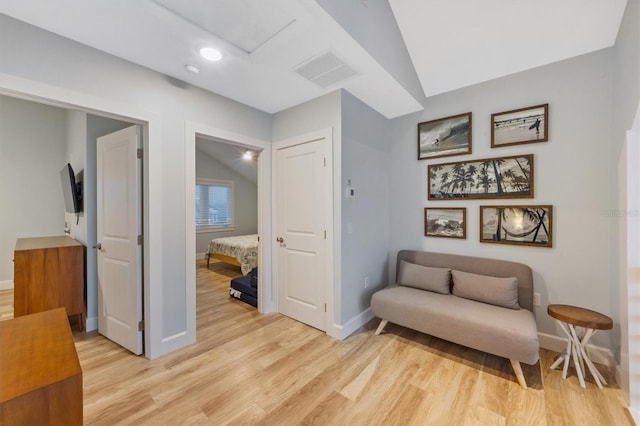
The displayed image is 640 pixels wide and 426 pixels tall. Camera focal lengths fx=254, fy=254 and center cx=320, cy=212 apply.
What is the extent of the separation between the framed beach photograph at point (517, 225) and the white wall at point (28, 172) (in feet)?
19.1

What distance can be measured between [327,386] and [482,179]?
2.38m

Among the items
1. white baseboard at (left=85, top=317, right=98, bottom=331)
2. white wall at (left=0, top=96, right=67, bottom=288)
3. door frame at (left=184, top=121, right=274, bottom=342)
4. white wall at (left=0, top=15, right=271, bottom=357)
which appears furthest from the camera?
white wall at (left=0, top=96, right=67, bottom=288)

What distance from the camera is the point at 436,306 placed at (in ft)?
7.34

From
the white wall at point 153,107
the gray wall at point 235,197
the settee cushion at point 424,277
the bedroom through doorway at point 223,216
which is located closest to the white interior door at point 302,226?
the white wall at point 153,107

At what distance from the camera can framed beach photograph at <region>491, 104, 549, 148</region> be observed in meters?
2.29

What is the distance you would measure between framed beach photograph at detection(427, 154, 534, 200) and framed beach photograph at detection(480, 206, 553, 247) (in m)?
0.14

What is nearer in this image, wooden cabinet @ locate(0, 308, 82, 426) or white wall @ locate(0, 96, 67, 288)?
wooden cabinet @ locate(0, 308, 82, 426)

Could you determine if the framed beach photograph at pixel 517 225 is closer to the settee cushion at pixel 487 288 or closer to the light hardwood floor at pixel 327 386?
the settee cushion at pixel 487 288

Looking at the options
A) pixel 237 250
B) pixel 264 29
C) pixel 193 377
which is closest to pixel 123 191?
pixel 193 377

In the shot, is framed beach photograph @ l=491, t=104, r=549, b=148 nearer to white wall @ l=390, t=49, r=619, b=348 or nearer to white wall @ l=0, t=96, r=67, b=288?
white wall @ l=390, t=49, r=619, b=348

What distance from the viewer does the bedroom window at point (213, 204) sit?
637 centimetres

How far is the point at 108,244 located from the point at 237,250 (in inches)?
89.8

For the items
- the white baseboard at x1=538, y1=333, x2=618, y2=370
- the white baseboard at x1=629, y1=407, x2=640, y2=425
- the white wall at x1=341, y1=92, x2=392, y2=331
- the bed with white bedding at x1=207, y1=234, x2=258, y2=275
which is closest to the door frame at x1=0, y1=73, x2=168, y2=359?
the white wall at x1=341, y1=92, x2=392, y2=331

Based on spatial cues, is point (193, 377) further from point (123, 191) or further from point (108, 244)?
point (123, 191)
